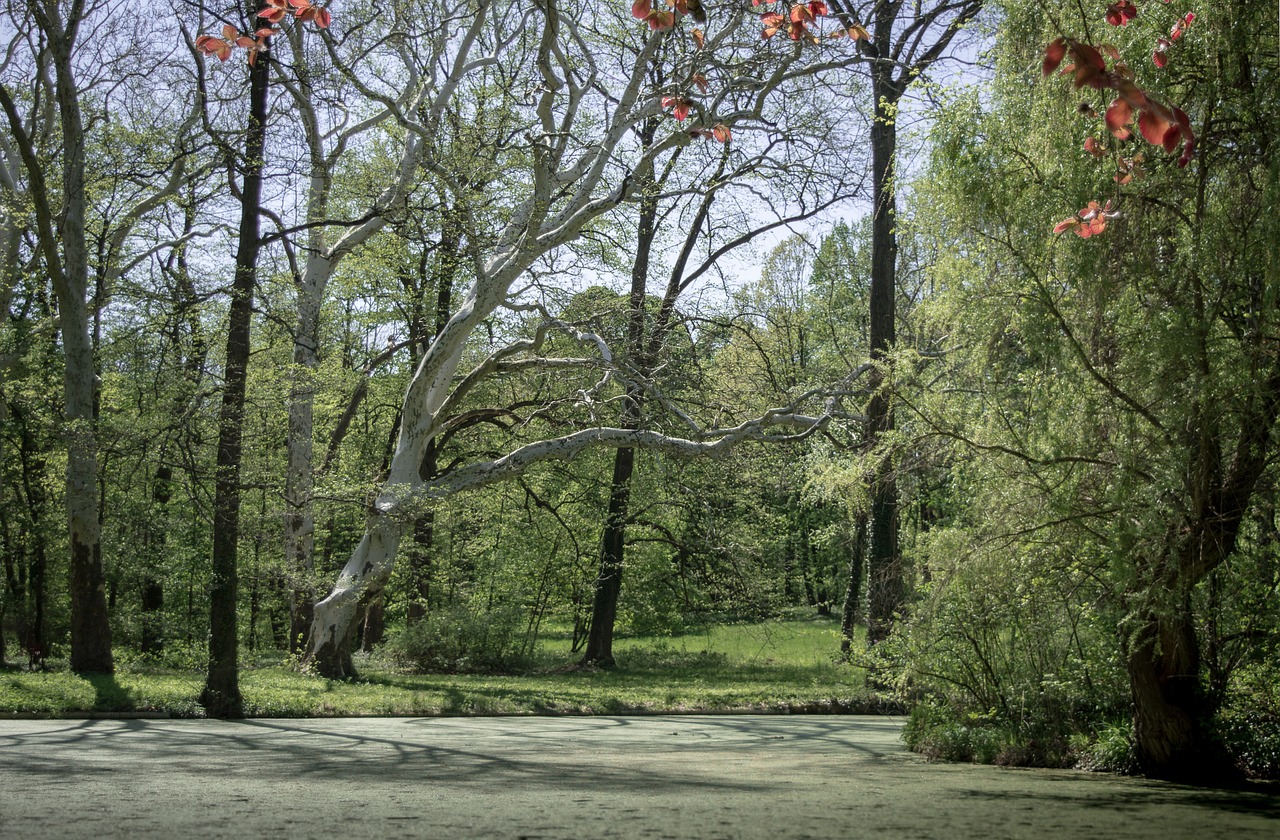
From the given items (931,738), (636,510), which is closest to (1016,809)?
(931,738)

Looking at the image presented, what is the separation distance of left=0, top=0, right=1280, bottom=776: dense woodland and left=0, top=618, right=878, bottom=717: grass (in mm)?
891

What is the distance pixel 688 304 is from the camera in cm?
1938

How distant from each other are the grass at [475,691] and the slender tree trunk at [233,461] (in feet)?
1.77

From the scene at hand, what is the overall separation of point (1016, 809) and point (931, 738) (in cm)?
352

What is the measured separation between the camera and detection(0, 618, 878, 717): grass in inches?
493

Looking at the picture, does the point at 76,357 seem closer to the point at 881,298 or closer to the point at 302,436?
the point at 302,436

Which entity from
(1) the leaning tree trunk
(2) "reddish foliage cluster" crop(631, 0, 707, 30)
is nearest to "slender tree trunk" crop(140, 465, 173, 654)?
(1) the leaning tree trunk

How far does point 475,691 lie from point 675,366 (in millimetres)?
6059

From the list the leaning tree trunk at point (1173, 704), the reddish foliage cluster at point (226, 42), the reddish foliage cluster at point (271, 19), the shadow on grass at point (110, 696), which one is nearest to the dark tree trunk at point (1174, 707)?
the leaning tree trunk at point (1173, 704)

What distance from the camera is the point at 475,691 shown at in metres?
16.3

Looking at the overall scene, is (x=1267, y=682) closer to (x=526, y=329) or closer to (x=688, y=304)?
(x=688, y=304)

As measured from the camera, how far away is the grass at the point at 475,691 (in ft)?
41.1

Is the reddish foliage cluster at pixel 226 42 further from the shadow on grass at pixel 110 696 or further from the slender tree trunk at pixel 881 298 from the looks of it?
the slender tree trunk at pixel 881 298

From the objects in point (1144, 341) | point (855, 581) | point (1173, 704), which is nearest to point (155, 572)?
point (855, 581)
